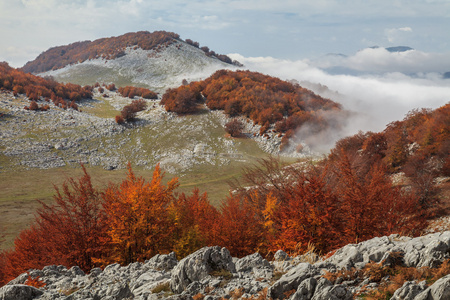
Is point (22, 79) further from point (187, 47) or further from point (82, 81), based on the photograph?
point (187, 47)

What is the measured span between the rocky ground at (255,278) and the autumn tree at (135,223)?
19.4 ft

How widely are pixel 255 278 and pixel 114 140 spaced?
7830 centimetres

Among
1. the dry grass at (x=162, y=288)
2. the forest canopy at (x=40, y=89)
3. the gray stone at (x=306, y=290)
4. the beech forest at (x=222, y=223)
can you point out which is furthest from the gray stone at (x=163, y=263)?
the forest canopy at (x=40, y=89)

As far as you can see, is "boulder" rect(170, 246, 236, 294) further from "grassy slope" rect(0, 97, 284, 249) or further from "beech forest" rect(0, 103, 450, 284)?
"grassy slope" rect(0, 97, 284, 249)

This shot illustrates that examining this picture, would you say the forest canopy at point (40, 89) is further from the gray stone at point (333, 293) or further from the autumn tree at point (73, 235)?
the gray stone at point (333, 293)

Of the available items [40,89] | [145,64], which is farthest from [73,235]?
[145,64]

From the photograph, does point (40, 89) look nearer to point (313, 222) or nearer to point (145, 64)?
point (145, 64)

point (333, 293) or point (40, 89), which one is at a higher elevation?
point (40, 89)

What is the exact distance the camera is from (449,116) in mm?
36750

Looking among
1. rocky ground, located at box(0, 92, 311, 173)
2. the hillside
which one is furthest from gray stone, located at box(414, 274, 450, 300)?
the hillside

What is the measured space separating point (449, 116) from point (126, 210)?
44.2 m

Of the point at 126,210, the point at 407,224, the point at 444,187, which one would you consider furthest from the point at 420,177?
the point at 126,210

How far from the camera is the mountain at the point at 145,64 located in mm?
163625

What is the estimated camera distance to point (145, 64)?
17650 centimetres
